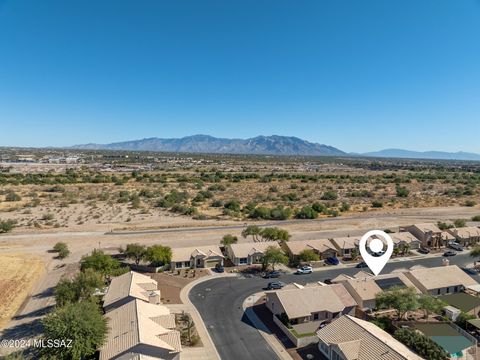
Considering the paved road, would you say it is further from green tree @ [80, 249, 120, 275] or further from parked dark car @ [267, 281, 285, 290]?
green tree @ [80, 249, 120, 275]

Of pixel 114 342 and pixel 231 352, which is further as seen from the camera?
pixel 231 352

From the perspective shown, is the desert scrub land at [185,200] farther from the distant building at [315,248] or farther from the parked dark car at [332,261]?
the parked dark car at [332,261]

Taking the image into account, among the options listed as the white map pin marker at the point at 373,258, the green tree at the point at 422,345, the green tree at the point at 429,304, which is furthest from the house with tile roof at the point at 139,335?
the white map pin marker at the point at 373,258

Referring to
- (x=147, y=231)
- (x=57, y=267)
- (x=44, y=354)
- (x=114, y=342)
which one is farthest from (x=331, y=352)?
(x=147, y=231)

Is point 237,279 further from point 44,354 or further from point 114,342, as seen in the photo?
point 44,354

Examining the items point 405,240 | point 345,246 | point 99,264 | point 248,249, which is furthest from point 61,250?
point 405,240

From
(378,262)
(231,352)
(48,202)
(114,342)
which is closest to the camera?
(114,342)

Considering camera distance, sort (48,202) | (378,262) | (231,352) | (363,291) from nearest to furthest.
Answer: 1. (231,352)
2. (363,291)
3. (378,262)
4. (48,202)
